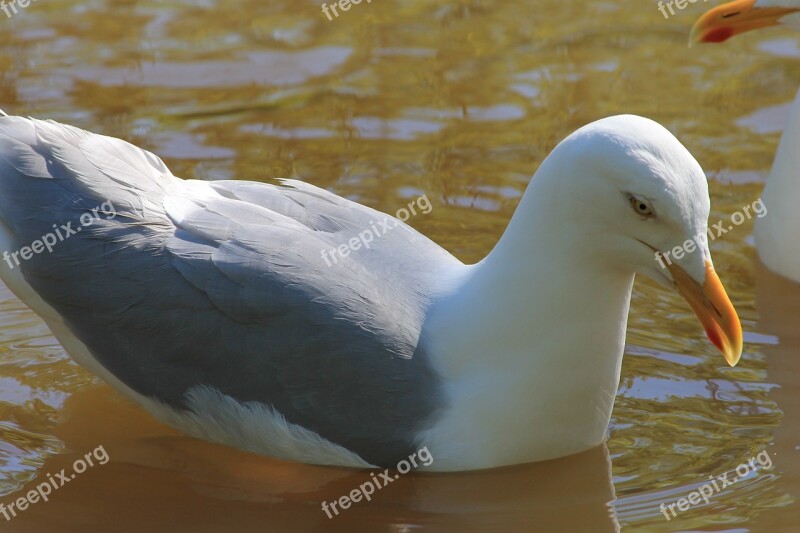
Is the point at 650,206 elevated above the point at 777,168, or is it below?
below

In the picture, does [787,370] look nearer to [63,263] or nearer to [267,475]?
[267,475]

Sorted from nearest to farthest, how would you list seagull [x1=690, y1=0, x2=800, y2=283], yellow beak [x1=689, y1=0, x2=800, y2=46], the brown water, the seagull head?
the seagull head < the brown water < seagull [x1=690, y1=0, x2=800, y2=283] < yellow beak [x1=689, y1=0, x2=800, y2=46]

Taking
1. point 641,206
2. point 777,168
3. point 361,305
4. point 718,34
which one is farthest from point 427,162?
point 641,206

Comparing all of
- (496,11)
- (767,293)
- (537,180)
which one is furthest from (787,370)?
(496,11)

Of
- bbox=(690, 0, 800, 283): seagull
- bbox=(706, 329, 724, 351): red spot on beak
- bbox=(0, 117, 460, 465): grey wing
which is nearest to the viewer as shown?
bbox=(706, 329, 724, 351): red spot on beak

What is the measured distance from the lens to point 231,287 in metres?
4.56

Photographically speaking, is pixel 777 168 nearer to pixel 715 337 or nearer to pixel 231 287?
pixel 715 337

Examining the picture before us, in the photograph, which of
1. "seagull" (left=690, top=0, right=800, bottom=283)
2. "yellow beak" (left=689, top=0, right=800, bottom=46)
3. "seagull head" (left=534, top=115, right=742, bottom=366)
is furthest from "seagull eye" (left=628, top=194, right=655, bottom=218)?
"yellow beak" (left=689, top=0, right=800, bottom=46)

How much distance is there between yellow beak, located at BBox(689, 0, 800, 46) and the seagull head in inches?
89.0

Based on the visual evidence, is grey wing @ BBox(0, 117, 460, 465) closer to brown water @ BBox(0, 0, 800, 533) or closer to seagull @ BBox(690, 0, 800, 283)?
brown water @ BBox(0, 0, 800, 533)

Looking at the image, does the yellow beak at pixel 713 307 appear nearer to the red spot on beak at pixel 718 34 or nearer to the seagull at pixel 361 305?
the seagull at pixel 361 305

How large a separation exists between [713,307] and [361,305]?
1.12 metres

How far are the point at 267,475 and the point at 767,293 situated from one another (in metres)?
2.52

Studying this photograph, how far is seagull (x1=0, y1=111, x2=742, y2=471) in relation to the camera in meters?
4.29
